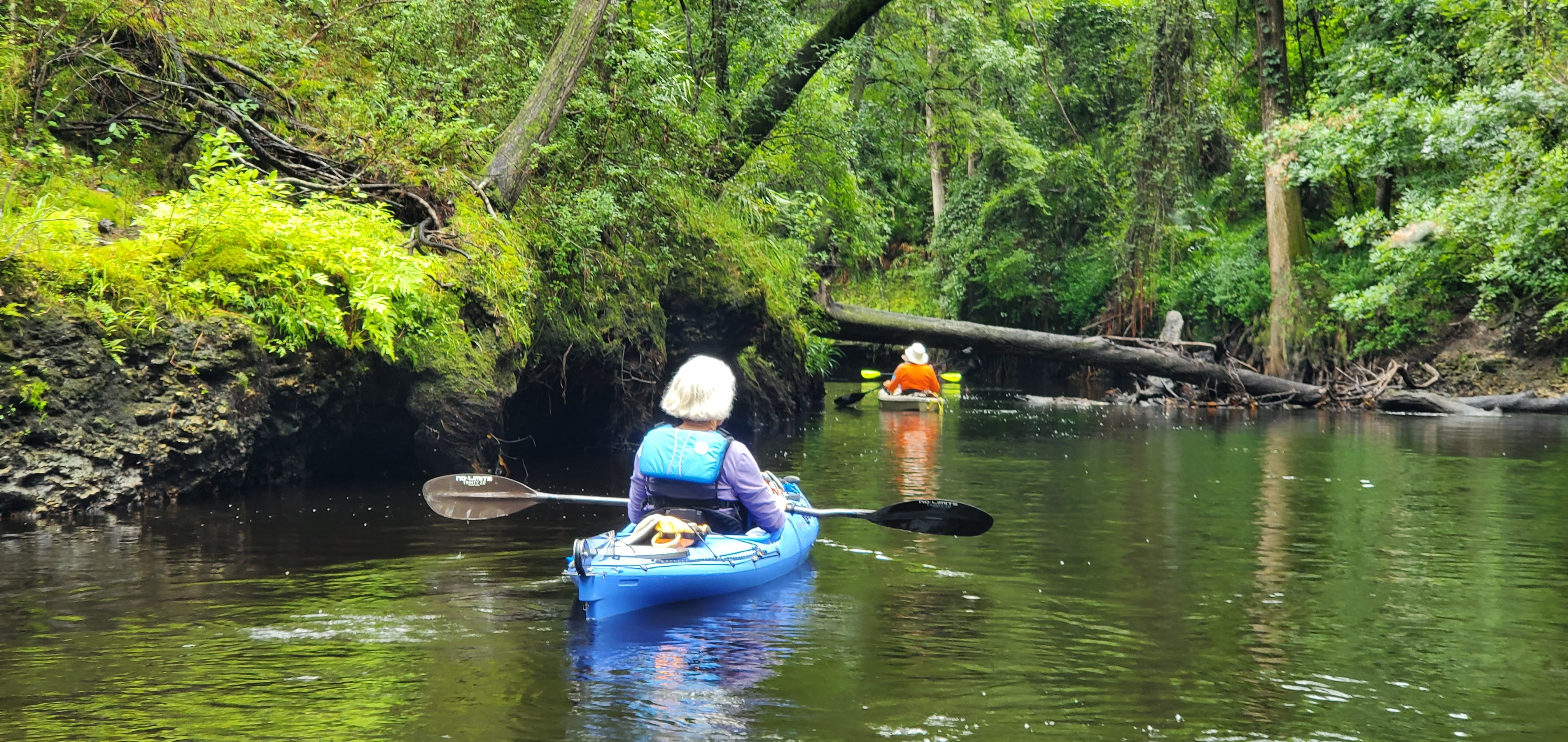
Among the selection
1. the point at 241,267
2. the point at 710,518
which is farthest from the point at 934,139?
the point at 710,518

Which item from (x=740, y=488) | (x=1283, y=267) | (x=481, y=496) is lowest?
(x=481, y=496)

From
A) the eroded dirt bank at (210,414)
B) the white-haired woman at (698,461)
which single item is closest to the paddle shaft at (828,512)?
the white-haired woman at (698,461)

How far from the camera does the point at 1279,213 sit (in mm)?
25297

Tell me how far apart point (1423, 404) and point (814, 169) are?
11.5 m

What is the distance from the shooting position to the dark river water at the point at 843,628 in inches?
189

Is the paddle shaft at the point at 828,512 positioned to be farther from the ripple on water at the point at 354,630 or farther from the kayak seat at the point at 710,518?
the ripple on water at the point at 354,630

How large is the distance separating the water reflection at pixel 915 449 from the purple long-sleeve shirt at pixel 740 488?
3.70m

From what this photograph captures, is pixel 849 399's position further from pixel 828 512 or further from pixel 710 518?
pixel 710 518

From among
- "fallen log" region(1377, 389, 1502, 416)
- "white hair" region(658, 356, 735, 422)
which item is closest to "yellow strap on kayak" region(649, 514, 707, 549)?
"white hair" region(658, 356, 735, 422)

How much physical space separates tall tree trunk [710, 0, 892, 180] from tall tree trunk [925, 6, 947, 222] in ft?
16.4

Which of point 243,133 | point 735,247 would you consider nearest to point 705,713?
point 243,133

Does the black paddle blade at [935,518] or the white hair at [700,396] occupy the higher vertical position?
the white hair at [700,396]

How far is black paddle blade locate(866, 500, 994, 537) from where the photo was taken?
7793mm

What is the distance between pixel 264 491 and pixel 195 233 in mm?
2455
